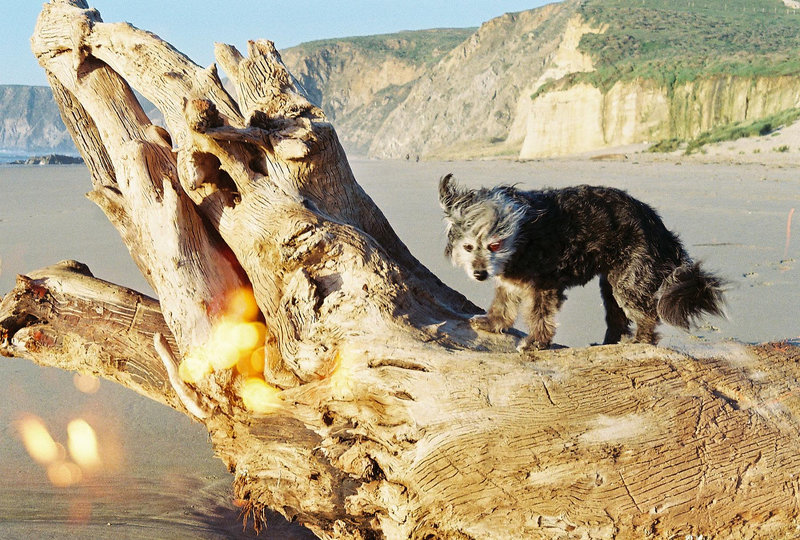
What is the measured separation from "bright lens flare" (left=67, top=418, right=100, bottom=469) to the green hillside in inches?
1538

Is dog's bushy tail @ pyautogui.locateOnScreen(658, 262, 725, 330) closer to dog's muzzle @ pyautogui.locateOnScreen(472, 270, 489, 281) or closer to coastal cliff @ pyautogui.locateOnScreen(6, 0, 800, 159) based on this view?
dog's muzzle @ pyautogui.locateOnScreen(472, 270, 489, 281)

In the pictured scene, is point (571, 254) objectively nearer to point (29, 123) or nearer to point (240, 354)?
point (240, 354)

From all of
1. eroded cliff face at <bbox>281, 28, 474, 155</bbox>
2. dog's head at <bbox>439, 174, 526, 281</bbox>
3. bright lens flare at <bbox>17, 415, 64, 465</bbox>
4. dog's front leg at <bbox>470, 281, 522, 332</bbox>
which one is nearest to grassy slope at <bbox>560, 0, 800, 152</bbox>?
dog's front leg at <bbox>470, 281, 522, 332</bbox>

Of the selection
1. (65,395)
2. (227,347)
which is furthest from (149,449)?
(227,347)

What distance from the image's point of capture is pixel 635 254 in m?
3.71

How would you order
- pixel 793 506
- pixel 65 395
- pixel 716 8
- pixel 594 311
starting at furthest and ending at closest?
1. pixel 716 8
2. pixel 594 311
3. pixel 65 395
4. pixel 793 506

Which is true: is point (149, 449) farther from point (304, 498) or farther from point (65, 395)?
point (304, 498)

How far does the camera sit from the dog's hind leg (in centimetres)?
407

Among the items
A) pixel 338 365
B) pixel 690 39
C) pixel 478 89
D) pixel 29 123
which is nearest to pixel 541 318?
pixel 338 365

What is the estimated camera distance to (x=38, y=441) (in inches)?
187

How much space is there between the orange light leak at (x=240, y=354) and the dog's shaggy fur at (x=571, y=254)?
1360 millimetres

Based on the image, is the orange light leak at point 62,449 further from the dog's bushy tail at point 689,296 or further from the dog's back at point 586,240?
the dog's bushy tail at point 689,296

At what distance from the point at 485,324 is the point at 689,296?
118cm

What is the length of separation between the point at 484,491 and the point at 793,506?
1.30 metres
